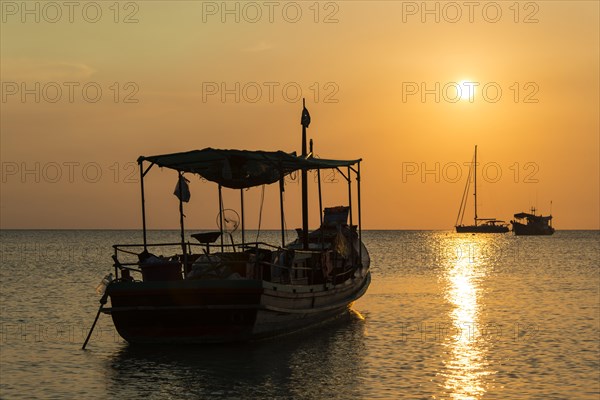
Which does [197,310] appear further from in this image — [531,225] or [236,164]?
[531,225]

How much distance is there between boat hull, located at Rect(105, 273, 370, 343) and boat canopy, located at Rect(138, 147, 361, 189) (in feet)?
9.83

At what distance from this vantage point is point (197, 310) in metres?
23.0

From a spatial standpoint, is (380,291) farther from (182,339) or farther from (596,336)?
(182,339)

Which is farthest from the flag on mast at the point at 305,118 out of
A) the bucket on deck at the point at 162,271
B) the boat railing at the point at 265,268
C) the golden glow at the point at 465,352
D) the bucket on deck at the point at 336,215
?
the bucket on deck at the point at 162,271

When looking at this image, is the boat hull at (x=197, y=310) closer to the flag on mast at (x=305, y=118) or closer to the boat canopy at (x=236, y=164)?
the boat canopy at (x=236, y=164)

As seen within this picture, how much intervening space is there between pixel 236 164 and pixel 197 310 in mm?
3995

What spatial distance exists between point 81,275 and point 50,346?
4041 cm

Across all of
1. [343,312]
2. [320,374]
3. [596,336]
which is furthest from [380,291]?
[320,374]

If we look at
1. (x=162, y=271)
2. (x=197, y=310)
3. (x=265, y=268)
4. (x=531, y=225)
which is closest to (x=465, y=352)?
(x=265, y=268)

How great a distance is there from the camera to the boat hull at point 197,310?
2280 cm

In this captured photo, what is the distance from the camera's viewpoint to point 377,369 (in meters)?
21.8

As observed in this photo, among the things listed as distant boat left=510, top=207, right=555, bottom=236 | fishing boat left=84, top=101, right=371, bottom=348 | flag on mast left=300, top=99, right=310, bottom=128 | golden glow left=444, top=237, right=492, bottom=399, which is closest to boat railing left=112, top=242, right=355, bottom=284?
fishing boat left=84, top=101, right=371, bottom=348

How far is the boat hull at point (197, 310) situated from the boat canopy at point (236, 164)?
2998mm

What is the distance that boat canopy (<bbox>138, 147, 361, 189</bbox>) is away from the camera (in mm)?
24016
